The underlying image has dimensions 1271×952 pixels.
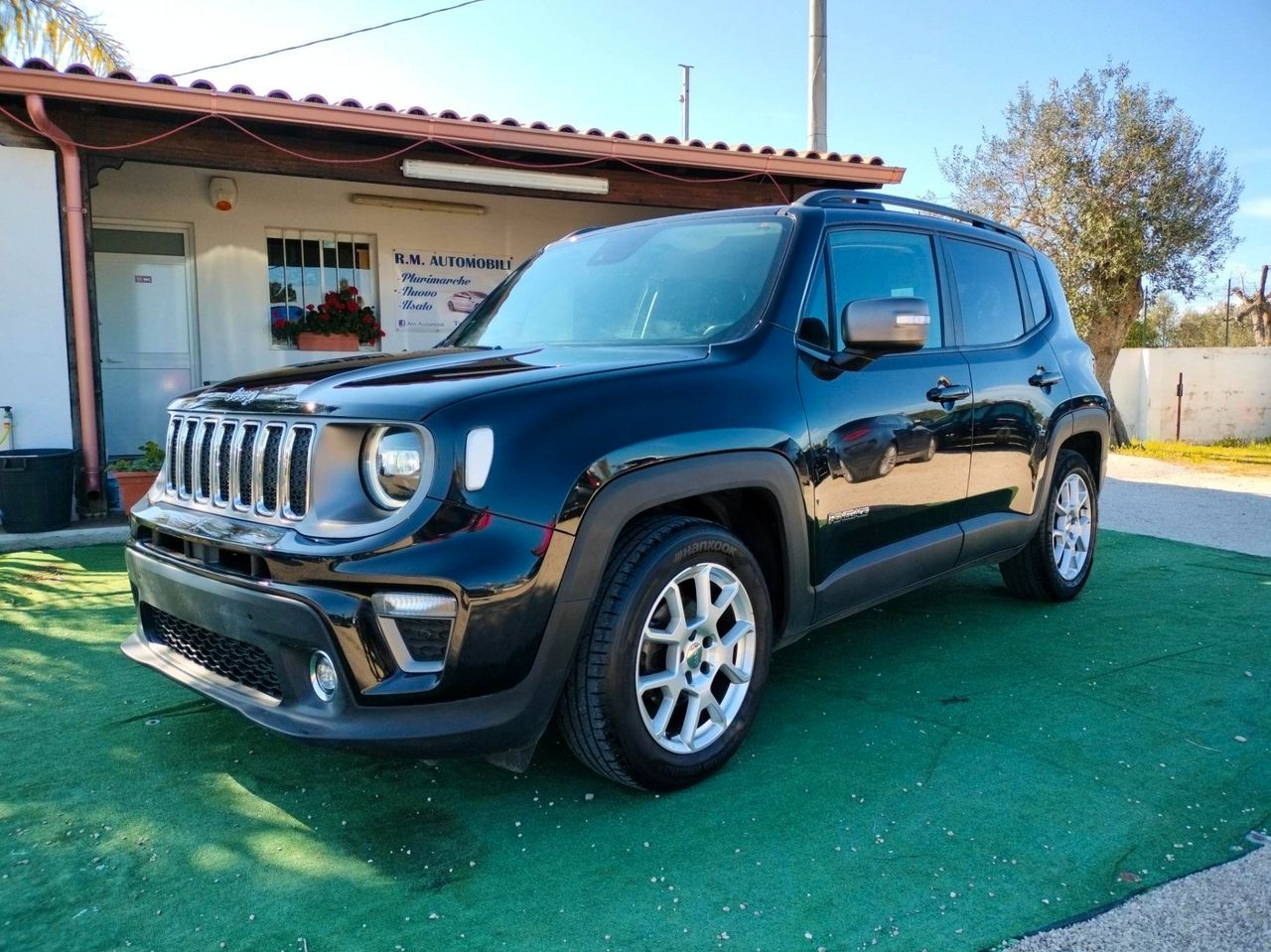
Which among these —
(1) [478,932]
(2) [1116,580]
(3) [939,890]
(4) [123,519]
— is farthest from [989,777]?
(4) [123,519]

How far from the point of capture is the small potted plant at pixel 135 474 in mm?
6676

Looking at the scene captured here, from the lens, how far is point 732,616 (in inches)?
114

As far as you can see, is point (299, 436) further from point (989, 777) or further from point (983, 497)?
point (983, 497)

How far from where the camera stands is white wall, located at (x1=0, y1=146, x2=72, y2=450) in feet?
22.1

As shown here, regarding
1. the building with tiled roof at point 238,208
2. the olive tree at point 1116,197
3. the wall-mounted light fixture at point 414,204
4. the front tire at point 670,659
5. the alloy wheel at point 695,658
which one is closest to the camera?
the front tire at point 670,659

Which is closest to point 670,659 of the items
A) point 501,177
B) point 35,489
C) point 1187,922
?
point 1187,922

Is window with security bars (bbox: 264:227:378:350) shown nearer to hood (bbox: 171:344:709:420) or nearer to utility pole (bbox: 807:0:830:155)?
utility pole (bbox: 807:0:830:155)

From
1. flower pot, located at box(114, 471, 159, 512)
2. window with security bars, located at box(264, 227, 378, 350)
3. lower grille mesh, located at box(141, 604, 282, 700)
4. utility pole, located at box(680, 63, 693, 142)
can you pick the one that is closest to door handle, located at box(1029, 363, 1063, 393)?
lower grille mesh, located at box(141, 604, 282, 700)

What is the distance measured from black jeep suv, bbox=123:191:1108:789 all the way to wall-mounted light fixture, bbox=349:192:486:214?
22.6 feet

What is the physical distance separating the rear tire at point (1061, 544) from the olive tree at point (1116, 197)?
11.0m

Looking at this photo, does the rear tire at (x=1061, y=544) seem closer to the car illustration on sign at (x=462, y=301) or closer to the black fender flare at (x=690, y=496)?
the black fender flare at (x=690, y=496)

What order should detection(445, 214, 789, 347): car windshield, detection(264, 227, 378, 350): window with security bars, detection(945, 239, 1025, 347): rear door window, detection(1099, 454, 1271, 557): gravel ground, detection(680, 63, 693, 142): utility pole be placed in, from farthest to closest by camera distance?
detection(680, 63, 693, 142): utility pole
detection(264, 227, 378, 350): window with security bars
detection(1099, 454, 1271, 557): gravel ground
detection(945, 239, 1025, 347): rear door window
detection(445, 214, 789, 347): car windshield

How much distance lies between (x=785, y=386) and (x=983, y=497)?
1411 mm

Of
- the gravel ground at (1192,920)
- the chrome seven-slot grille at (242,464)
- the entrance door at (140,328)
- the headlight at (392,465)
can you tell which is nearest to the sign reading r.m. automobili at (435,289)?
the entrance door at (140,328)
